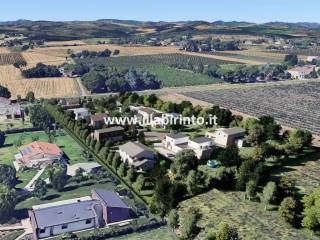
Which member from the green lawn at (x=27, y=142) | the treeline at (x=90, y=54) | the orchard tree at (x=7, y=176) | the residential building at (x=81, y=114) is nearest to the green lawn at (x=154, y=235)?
the orchard tree at (x=7, y=176)

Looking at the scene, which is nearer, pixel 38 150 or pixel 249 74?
pixel 38 150

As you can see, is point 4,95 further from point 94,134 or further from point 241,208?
point 241,208

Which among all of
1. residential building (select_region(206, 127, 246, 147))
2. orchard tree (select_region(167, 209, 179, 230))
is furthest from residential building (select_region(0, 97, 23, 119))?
orchard tree (select_region(167, 209, 179, 230))

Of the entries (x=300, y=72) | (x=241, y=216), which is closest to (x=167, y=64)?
(x=300, y=72)

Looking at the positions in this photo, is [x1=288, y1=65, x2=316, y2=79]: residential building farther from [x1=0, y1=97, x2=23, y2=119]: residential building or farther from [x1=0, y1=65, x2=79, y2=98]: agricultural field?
[x1=0, y1=97, x2=23, y2=119]: residential building

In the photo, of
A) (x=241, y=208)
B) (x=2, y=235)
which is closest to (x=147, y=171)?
(x=241, y=208)

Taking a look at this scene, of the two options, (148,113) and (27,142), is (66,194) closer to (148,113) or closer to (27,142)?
(27,142)
